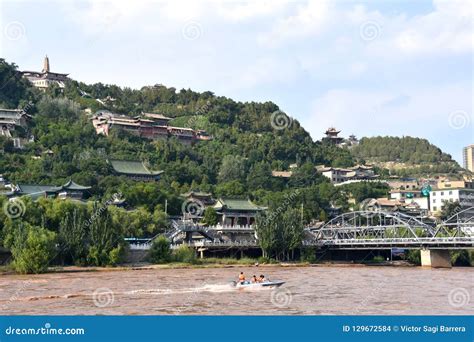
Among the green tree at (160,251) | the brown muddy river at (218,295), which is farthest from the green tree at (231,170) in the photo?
the brown muddy river at (218,295)

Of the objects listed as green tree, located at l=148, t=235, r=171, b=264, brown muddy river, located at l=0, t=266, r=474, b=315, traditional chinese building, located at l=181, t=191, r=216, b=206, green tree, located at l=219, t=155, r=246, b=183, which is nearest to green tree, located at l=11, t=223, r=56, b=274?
brown muddy river, located at l=0, t=266, r=474, b=315

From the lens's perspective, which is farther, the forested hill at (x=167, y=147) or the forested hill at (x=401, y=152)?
the forested hill at (x=401, y=152)

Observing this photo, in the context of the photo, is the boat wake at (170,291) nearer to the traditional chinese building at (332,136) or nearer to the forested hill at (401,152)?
the traditional chinese building at (332,136)

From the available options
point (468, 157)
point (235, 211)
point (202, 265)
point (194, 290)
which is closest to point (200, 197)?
point (235, 211)

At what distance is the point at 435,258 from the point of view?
195ft

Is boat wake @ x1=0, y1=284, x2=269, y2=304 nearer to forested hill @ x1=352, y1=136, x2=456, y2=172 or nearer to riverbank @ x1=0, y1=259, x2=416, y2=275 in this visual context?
riverbank @ x1=0, y1=259, x2=416, y2=275

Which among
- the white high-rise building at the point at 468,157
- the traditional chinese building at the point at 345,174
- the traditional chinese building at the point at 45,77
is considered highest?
the traditional chinese building at the point at 45,77

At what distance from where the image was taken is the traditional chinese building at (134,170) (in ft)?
261

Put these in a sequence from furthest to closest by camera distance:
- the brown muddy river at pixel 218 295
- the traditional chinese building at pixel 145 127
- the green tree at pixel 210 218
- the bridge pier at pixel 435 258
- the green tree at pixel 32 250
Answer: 1. the traditional chinese building at pixel 145 127
2. the green tree at pixel 210 218
3. the bridge pier at pixel 435 258
4. the green tree at pixel 32 250
5. the brown muddy river at pixel 218 295

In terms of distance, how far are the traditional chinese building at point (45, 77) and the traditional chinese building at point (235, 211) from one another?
2358 inches

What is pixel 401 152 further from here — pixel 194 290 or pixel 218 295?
pixel 218 295

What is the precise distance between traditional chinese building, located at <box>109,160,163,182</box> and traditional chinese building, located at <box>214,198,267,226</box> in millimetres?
11760

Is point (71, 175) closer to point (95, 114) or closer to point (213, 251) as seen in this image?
point (213, 251)

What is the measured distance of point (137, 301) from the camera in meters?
27.9
